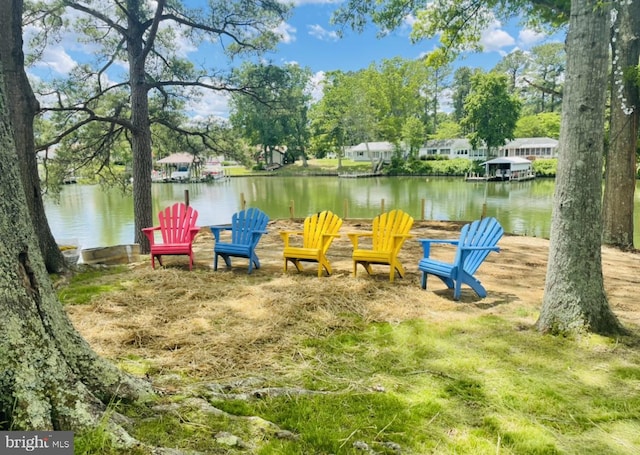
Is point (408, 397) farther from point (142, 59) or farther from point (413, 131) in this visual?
point (413, 131)

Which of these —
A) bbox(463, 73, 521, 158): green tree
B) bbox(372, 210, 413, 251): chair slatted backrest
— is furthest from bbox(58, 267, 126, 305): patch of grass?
bbox(463, 73, 521, 158): green tree

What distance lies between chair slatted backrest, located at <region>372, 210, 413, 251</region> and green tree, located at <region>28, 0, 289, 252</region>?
4.40 metres

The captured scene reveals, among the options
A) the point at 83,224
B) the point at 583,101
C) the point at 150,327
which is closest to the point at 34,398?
the point at 150,327

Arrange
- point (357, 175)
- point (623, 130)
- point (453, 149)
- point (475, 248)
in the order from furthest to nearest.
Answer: point (453, 149) < point (357, 175) < point (623, 130) < point (475, 248)

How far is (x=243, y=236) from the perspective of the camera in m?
5.21

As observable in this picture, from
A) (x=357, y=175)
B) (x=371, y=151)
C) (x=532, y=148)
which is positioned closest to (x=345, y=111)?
(x=357, y=175)

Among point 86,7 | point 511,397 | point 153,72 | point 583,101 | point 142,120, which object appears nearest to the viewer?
point 511,397

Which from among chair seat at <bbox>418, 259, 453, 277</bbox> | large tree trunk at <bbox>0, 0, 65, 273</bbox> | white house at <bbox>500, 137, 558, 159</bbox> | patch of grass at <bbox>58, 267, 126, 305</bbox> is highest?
white house at <bbox>500, 137, 558, 159</bbox>

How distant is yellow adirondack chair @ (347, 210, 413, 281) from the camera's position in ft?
14.4

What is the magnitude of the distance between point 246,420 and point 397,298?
2.39 metres

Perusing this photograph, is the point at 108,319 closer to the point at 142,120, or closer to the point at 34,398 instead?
the point at 34,398

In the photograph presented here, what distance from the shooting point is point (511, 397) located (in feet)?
6.93

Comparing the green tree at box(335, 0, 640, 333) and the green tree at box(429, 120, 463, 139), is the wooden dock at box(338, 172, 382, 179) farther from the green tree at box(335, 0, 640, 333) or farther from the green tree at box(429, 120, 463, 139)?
the green tree at box(335, 0, 640, 333)

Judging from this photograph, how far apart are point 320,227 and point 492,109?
3602 cm
